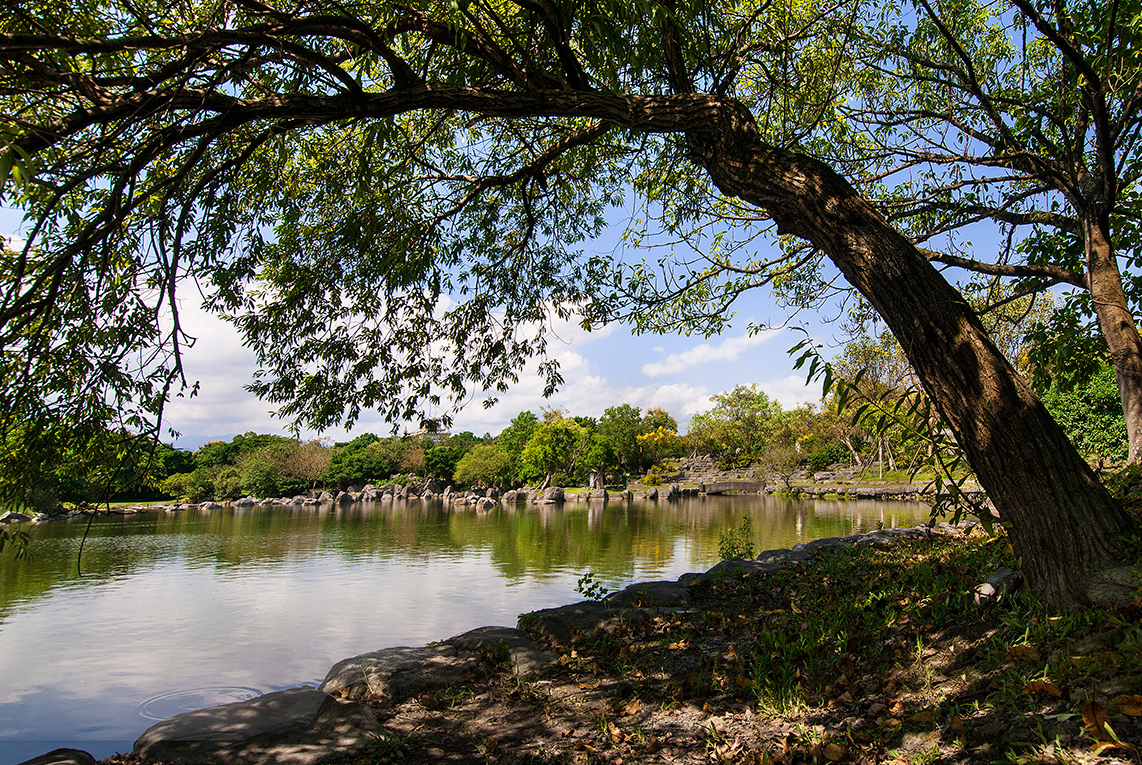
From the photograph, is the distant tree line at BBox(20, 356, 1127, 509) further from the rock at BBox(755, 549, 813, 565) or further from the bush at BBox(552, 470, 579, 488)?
the rock at BBox(755, 549, 813, 565)

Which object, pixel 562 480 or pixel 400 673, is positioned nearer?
pixel 400 673

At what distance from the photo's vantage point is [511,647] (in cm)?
420

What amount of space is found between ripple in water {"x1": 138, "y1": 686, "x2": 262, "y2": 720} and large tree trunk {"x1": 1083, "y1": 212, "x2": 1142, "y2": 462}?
8727 mm

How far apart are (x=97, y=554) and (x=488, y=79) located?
19.4m

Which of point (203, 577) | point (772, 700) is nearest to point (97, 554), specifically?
point (203, 577)

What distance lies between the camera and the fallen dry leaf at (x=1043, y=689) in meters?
2.13

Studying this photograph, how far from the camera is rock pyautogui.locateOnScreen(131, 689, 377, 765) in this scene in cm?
280

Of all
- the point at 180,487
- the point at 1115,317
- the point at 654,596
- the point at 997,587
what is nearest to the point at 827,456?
the point at 1115,317

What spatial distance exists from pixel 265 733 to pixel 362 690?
2.51 feet

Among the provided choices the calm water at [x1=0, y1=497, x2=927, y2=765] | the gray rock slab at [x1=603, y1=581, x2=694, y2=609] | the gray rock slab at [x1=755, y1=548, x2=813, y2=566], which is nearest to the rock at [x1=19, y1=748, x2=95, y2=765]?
the calm water at [x1=0, y1=497, x2=927, y2=765]

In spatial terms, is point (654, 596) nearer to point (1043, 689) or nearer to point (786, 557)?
point (786, 557)

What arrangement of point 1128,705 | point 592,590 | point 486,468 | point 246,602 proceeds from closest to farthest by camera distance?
1. point 1128,705
2. point 592,590
3. point 246,602
4. point 486,468

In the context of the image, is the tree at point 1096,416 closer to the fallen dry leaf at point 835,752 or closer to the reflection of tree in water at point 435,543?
the reflection of tree in water at point 435,543

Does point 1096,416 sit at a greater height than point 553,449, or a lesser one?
greater
